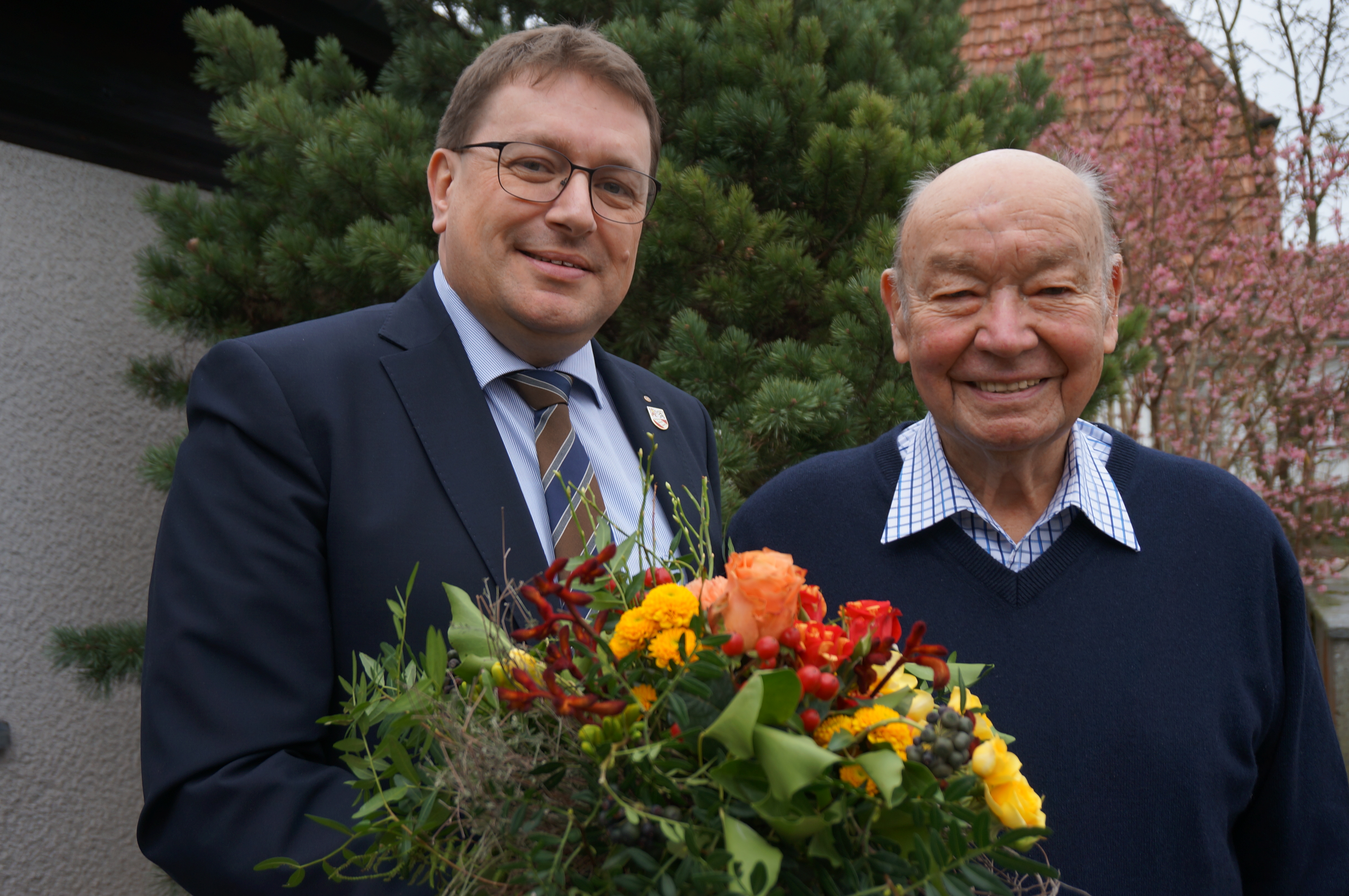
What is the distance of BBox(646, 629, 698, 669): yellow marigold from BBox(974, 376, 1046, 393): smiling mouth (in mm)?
1176

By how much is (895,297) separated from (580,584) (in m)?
1.29

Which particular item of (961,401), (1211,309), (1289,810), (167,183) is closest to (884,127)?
(961,401)

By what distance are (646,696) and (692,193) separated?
8.08 ft

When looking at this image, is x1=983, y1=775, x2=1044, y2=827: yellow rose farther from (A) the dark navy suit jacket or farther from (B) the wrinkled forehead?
(B) the wrinkled forehead

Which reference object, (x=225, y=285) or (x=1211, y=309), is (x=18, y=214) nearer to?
(x=225, y=285)

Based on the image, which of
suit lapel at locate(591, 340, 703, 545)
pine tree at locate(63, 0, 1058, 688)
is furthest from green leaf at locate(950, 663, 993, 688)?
pine tree at locate(63, 0, 1058, 688)

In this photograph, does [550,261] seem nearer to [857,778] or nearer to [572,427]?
[572,427]

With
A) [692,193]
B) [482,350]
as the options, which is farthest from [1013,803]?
[692,193]

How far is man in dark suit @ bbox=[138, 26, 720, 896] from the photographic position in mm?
1459

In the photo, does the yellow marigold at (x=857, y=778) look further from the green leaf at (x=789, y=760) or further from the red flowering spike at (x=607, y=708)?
the red flowering spike at (x=607, y=708)

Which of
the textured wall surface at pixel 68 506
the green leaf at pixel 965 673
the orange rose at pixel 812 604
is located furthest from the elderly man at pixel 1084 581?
the textured wall surface at pixel 68 506

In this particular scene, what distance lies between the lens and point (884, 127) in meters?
3.14

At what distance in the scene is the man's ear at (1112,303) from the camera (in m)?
1.93

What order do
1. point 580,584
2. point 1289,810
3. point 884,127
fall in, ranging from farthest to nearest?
point 884,127, point 1289,810, point 580,584
